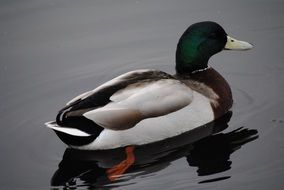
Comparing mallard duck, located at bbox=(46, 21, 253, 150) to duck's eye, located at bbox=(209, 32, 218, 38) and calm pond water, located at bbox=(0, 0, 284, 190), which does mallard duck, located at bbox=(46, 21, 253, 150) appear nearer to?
calm pond water, located at bbox=(0, 0, 284, 190)

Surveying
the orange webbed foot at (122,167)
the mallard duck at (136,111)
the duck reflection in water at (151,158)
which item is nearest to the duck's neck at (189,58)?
the mallard duck at (136,111)

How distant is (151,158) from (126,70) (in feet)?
8.08

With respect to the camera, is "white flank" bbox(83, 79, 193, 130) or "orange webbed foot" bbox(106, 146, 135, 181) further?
"white flank" bbox(83, 79, 193, 130)

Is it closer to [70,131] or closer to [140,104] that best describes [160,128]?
[140,104]

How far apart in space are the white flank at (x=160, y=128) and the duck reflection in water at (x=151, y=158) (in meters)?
0.07

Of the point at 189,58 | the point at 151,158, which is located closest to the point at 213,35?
the point at 189,58

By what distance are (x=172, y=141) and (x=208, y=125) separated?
0.54m

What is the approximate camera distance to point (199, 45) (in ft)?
24.7

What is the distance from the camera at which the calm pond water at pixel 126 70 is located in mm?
6078

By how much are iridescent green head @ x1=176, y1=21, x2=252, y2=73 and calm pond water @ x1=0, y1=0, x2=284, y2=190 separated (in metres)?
0.63

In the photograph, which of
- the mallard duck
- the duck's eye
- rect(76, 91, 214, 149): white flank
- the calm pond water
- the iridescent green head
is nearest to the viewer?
the calm pond water

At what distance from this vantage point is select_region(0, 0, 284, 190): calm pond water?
6.08 meters

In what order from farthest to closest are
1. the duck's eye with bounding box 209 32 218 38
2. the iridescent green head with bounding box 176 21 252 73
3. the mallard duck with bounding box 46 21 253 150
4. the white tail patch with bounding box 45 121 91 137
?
the duck's eye with bounding box 209 32 218 38
the iridescent green head with bounding box 176 21 252 73
the mallard duck with bounding box 46 21 253 150
the white tail patch with bounding box 45 121 91 137

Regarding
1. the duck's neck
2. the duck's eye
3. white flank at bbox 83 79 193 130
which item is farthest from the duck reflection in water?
the duck's eye
